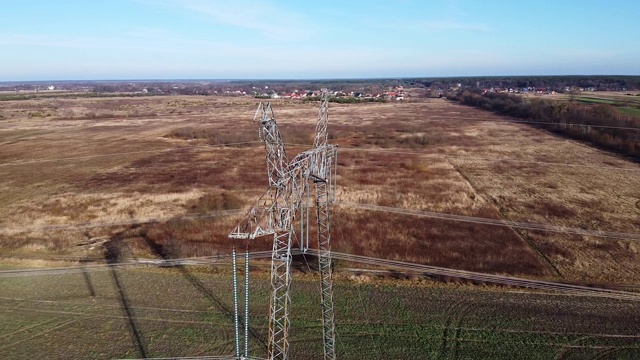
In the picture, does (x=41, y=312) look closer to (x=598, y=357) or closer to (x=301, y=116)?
(x=598, y=357)

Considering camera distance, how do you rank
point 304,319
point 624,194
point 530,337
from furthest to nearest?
point 624,194 → point 304,319 → point 530,337

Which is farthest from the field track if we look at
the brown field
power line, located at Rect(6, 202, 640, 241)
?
power line, located at Rect(6, 202, 640, 241)

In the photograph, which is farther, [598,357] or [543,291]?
[543,291]

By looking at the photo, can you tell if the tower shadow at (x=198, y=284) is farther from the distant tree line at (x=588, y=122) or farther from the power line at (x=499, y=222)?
the distant tree line at (x=588, y=122)

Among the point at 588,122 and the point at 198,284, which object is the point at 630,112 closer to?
the point at 588,122

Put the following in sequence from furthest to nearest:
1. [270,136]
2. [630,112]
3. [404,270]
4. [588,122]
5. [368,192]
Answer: [630,112] → [588,122] → [368,192] → [404,270] → [270,136]

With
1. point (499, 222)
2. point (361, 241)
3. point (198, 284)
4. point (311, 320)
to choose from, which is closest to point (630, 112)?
point (499, 222)

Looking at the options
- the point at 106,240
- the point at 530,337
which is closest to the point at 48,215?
the point at 106,240
